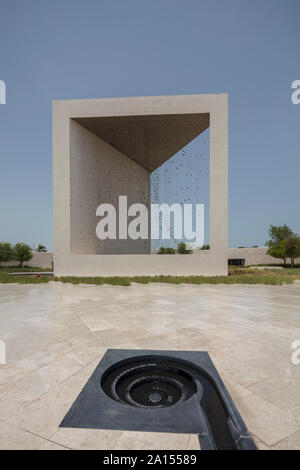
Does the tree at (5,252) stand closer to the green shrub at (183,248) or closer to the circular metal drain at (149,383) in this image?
the green shrub at (183,248)

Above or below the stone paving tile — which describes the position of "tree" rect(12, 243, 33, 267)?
below

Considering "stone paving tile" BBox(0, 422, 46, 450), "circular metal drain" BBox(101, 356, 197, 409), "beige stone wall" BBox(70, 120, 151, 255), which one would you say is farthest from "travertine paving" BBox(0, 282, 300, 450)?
"beige stone wall" BBox(70, 120, 151, 255)

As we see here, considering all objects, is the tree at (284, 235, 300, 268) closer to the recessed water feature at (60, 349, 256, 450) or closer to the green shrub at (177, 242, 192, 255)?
the green shrub at (177, 242, 192, 255)

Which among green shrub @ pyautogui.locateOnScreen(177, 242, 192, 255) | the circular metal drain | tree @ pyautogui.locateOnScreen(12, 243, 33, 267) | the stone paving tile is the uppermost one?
green shrub @ pyautogui.locateOnScreen(177, 242, 192, 255)

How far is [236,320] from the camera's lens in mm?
4871

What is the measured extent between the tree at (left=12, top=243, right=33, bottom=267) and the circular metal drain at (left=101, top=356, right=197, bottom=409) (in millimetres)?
35786

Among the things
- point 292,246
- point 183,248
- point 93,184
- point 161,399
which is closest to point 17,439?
point 161,399

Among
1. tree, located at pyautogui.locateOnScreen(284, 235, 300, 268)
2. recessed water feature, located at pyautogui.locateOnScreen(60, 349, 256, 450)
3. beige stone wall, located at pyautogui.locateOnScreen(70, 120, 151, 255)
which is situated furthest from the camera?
tree, located at pyautogui.locateOnScreen(284, 235, 300, 268)

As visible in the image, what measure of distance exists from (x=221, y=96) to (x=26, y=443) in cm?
1705

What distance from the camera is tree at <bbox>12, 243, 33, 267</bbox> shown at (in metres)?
33.9

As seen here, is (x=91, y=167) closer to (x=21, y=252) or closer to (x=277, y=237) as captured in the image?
(x=21, y=252)

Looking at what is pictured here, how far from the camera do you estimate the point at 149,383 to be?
104 inches

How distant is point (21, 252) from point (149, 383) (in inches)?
1425
